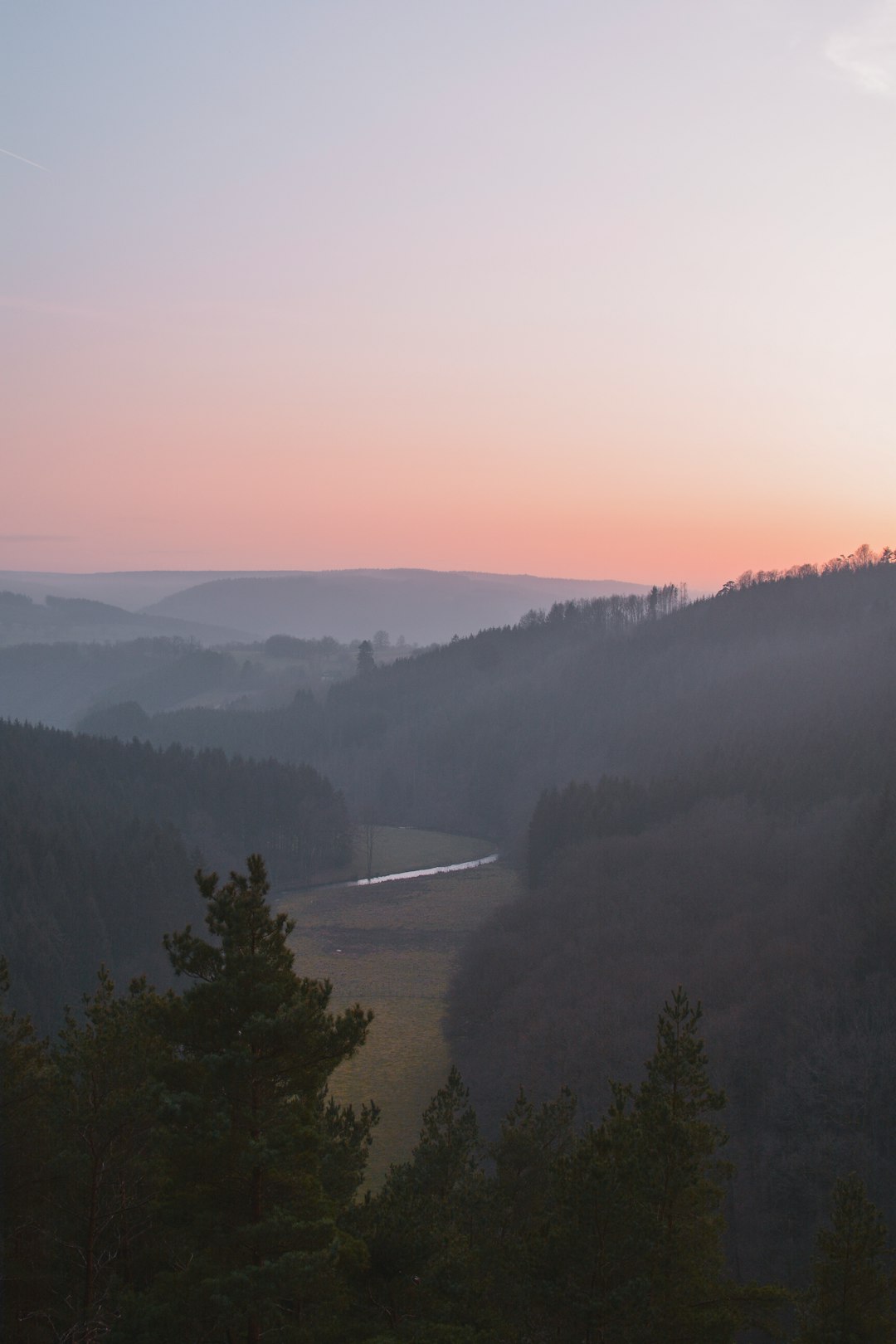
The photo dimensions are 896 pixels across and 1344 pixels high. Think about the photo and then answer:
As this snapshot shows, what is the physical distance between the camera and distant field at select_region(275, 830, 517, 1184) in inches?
2019

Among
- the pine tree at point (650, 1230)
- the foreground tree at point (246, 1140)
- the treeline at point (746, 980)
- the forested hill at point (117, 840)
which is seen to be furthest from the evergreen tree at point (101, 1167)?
the forested hill at point (117, 840)

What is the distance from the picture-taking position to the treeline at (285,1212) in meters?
13.8

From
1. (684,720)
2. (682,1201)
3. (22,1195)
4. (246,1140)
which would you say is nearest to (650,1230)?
(682,1201)

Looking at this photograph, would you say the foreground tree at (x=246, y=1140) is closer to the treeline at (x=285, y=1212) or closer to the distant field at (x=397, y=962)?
the treeline at (x=285, y=1212)

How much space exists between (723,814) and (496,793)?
3207 inches

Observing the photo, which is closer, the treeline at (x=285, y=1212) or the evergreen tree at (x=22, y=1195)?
the treeline at (x=285, y=1212)

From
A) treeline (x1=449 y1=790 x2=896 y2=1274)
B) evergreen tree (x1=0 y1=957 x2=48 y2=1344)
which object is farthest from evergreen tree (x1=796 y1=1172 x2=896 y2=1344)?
treeline (x1=449 y1=790 x2=896 y2=1274)

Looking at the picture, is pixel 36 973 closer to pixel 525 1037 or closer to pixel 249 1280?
pixel 525 1037

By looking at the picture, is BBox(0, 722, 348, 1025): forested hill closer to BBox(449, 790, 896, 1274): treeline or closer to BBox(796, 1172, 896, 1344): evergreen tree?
BBox(449, 790, 896, 1274): treeline

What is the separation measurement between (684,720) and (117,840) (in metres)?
82.7

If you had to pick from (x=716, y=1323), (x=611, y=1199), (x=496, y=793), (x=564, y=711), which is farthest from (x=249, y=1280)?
(x=564, y=711)

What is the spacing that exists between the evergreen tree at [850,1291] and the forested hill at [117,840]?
5344 cm

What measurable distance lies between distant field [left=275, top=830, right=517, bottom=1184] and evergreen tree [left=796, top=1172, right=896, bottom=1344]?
1953 cm

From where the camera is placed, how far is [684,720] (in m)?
142
